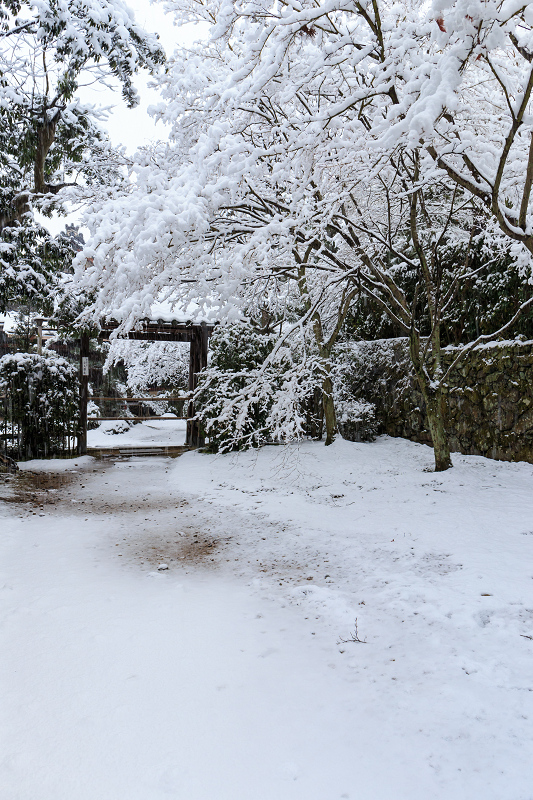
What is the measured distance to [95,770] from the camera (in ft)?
5.61

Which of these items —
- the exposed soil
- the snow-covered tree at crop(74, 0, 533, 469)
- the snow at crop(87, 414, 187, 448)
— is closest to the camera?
the snow-covered tree at crop(74, 0, 533, 469)

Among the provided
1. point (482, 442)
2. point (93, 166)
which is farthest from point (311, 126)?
point (93, 166)

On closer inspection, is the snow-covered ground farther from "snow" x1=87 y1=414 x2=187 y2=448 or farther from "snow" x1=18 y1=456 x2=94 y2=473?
"snow" x1=87 y1=414 x2=187 y2=448

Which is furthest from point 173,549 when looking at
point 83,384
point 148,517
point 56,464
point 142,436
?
point 142,436

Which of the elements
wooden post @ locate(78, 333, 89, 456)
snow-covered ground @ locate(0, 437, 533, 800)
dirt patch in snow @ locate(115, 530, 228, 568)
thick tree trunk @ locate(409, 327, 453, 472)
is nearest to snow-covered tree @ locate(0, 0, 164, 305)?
wooden post @ locate(78, 333, 89, 456)

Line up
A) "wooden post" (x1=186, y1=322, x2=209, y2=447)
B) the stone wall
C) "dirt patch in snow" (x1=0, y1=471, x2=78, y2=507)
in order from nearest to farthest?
→ "dirt patch in snow" (x1=0, y1=471, x2=78, y2=507)
the stone wall
"wooden post" (x1=186, y1=322, x2=209, y2=447)

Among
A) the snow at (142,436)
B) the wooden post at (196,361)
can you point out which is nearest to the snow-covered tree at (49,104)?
the wooden post at (196,361)

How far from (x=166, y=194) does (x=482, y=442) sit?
17.4 feet

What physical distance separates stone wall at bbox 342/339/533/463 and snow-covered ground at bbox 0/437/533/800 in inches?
68.9

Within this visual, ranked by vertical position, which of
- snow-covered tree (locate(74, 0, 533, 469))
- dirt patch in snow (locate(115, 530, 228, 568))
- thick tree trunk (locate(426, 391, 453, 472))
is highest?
snow-covered tree (locate(74, 0, 533, 469))

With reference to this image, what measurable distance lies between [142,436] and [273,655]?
12.2 m

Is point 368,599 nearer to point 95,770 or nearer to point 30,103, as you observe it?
point 95,770

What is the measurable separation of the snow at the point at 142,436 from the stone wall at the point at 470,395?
531 cm

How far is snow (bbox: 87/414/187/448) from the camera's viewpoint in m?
12.3
